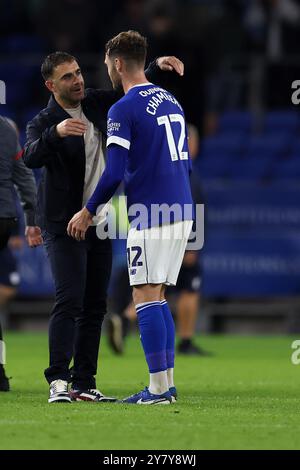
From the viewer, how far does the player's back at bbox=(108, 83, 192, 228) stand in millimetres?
7406

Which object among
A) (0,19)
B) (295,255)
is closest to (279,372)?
(295,255)

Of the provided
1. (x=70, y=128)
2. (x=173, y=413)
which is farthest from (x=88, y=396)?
(x=70, y=128)

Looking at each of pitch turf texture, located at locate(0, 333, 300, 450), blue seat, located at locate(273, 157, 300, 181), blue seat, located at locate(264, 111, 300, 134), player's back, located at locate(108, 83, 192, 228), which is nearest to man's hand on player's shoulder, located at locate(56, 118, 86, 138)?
player's back, located at locate(108, 83, 192, 228)

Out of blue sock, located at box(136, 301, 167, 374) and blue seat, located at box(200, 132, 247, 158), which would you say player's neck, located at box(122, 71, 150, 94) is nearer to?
blue sock, located at box(136, 301, 167, 374)

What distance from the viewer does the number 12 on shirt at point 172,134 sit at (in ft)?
24.6

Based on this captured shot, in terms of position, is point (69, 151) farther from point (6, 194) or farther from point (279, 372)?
point (279, 372)

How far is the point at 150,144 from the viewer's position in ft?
24.5

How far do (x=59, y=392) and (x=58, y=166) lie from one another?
1.37 metres

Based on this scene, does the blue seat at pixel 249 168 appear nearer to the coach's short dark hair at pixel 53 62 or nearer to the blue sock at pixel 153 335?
the coach's short dark hair at pixel 53 62

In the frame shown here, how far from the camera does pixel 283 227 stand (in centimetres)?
1576

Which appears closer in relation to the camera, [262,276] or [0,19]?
[262,276]

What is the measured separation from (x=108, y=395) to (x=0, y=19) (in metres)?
13.1

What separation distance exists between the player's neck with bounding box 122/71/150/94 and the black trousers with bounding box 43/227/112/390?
918 millimetres

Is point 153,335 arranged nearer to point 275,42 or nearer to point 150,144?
point 150,144
